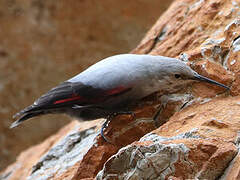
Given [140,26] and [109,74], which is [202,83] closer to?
[109,74]

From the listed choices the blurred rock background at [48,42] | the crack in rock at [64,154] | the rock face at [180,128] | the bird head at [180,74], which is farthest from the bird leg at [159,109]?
the blurred rock background at [48,42]

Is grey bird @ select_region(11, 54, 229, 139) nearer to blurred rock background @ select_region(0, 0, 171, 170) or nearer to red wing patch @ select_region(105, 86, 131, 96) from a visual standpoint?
red wing patch @ select_region(105, 86, 131, 96)

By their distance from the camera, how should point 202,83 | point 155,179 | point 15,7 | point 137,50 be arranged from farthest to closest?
point 15,7
point 137,50
point 202,83
point 155,179

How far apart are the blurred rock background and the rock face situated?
237cm

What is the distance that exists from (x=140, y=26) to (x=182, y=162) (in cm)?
457

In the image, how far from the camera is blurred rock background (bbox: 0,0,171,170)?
6137 mm

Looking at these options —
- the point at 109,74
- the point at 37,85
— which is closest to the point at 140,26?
the point at 37,85

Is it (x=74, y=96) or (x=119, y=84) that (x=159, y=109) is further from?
(x=74, y=96)

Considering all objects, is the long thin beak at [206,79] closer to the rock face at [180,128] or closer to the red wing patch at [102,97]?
the rock face at [180,128]

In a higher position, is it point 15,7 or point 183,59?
point 15,7

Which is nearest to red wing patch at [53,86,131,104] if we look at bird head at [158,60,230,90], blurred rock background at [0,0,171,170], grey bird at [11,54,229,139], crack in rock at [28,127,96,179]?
grey bird at [11,54,229,139]

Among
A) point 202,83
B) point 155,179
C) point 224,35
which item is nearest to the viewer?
point 155,179

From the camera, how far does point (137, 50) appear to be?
383 cm

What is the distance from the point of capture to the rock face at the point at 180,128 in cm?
202
